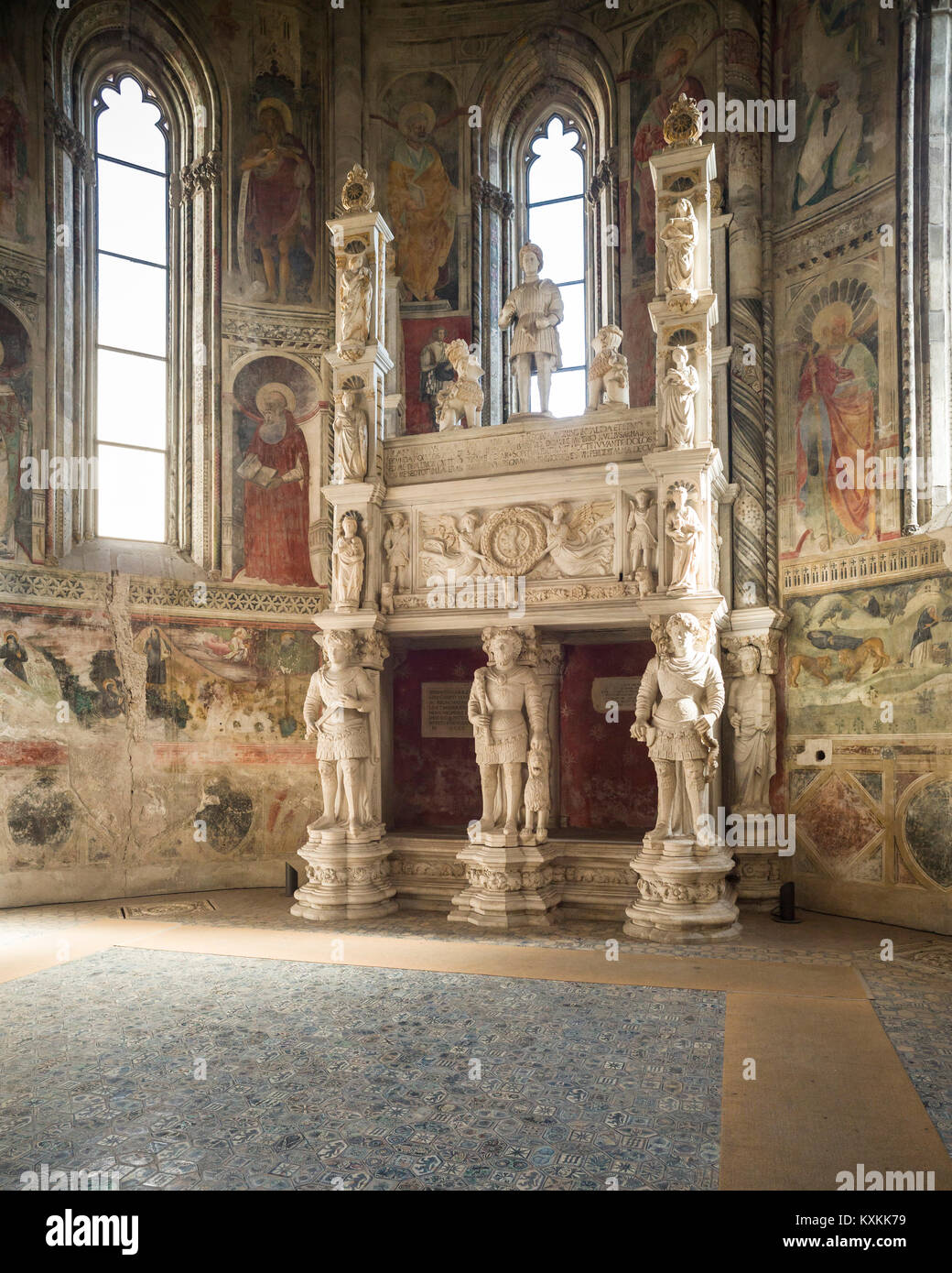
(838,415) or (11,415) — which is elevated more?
(11,415)

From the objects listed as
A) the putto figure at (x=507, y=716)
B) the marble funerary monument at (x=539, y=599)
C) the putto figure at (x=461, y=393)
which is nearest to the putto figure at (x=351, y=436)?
the marble funerary monument at (x=539, y=599)

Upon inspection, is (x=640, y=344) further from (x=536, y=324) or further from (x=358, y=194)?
(x=358, y=194)

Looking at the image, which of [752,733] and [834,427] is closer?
[752,733]

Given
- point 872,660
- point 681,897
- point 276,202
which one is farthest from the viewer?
point 276,202

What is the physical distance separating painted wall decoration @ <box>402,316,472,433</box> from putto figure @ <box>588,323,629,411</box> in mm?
3763

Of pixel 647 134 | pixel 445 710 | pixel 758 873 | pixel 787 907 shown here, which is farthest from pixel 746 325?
pixel 787 907

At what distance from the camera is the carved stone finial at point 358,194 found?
11.1m

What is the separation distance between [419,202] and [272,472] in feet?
14.8

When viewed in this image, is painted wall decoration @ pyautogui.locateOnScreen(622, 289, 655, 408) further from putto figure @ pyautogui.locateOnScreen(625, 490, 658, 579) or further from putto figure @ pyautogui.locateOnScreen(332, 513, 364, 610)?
putto figure @ pyautogui.locateOnScreen(332, 513, 364, 610)

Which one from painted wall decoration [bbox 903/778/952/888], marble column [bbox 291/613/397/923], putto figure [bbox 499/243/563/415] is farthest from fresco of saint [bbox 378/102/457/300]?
painted wall decoration [bbox 903/778/952/888]

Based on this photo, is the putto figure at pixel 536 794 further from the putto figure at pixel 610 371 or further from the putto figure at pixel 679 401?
the putto figure at pixel 610 371

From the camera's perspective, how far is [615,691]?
38.4ft

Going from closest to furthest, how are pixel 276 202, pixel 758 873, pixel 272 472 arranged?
pixel 758 873 < pixel 272 472 < pixel 276 202

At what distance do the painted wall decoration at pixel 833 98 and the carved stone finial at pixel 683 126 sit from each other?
6.88 ft
